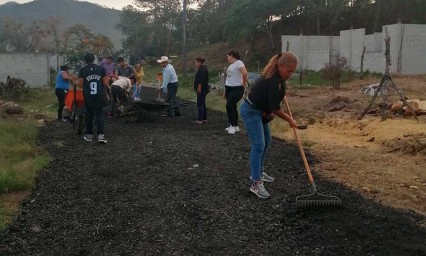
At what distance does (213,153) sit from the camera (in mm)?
7359

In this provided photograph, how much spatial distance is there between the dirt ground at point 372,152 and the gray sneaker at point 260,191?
3.59 feet

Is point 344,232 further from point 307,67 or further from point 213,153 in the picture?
point 307,67

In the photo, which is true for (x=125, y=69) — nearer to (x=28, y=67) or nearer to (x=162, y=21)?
(x=28, y=67)

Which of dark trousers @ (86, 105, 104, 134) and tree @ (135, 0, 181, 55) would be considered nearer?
dark trousers @ (86, 105, 104, 134)

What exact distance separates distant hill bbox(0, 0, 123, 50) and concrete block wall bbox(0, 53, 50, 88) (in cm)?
12262

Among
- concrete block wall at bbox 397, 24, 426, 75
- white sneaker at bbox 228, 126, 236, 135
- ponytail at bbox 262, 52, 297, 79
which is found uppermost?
concrete block wall at bbox 397, 24, 426, 75

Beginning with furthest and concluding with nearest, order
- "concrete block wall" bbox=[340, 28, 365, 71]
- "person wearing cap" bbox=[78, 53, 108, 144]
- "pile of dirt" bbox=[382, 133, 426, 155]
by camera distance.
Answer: "concrete block wall" bbox=[340, 28, 365, 71] → "person wearing cap" bbox=[78, 53, 108, 144] → "pile of dirt" bbox=[382, 133, 426, 155]

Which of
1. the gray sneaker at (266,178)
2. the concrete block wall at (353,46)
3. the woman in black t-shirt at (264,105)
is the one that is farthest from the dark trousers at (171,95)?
the concrete block wall at (353,46)

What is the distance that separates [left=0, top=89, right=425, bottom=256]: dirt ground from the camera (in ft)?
12.4

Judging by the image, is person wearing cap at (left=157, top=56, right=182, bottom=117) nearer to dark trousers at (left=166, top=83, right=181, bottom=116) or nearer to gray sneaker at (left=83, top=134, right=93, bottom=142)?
dark trousers at (left=166, top=83, right=181, bottom=116)

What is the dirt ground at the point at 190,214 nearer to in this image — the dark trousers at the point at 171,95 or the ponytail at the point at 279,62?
the ponytail at the point at 279,62

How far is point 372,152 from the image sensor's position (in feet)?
24.1

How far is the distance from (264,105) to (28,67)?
1981 cm

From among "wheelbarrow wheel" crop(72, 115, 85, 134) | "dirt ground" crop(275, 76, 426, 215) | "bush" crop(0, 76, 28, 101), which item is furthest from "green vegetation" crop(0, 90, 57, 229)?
"bush" crop(0, 76, 28, 101)
